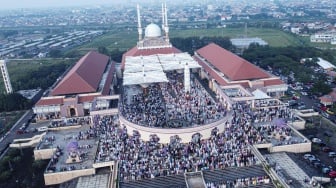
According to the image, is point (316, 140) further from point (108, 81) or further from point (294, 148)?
point (108, 81)

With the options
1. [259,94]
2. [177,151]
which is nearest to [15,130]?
[177,151]

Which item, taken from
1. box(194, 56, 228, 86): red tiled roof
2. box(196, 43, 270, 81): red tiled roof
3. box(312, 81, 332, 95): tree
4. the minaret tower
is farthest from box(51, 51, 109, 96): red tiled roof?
box(312, 81, 332, 95): tree

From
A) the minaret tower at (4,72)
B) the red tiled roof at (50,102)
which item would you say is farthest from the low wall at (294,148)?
the minaret tower at (4,72)

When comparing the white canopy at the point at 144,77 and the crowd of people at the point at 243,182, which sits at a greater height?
the white canopy at the point at 144,77

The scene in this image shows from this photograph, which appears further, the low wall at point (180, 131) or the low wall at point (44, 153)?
the low wall at point (44, 153)

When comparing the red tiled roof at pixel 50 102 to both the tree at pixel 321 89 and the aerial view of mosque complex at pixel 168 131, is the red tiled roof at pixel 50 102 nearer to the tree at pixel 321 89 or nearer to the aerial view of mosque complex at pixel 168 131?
the aerial view of mosque complex at pixel 168 131

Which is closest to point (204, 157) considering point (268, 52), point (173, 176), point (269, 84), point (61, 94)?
point (173, 176)
